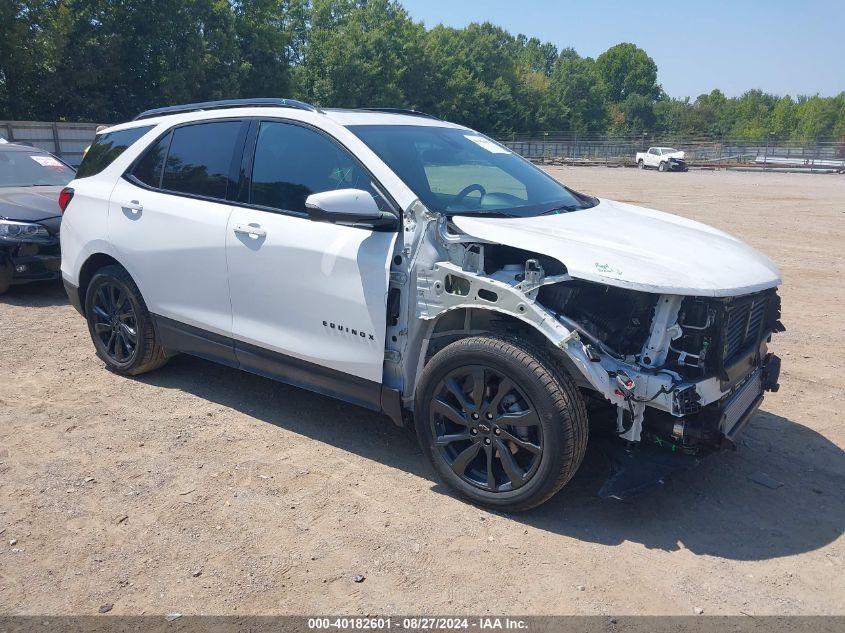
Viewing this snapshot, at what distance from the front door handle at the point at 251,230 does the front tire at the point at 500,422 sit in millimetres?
1313

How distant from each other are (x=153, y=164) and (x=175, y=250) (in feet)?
2.51

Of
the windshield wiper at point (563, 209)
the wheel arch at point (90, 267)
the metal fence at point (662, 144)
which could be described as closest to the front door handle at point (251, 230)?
the wheel arch at point (90, 267)

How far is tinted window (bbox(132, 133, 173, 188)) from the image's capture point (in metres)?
4.94

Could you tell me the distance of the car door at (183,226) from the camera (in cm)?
447

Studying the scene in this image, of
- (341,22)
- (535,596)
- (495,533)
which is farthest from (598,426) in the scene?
(341,22)

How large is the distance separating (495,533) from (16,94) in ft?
129

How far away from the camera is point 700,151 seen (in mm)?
54469

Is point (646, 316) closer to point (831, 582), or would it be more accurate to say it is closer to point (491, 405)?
point (491, 405)

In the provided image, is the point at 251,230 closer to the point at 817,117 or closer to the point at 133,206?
the point at 133,206

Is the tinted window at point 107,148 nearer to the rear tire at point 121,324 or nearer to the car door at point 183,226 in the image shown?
the car door at point 183,226

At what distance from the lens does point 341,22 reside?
70.2 m

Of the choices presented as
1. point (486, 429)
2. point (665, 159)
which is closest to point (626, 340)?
point (486, 429)

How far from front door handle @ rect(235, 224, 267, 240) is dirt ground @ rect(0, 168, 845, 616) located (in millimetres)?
1253

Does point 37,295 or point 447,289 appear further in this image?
point 37,295
